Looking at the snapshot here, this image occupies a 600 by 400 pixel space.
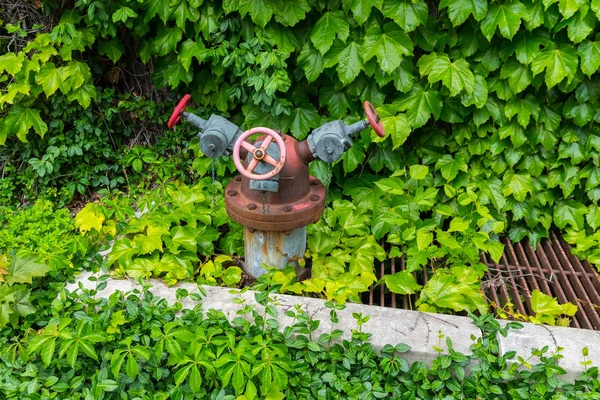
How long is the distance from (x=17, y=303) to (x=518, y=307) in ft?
8.72

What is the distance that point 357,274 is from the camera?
2721 millimetres

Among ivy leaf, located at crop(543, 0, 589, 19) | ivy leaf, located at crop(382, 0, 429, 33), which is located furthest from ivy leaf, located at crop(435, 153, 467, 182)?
ivy leaf, located at crop(543, 0, 589, 19)

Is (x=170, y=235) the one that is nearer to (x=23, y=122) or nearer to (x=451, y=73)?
(x=23, y=122)

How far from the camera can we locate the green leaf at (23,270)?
240 cm

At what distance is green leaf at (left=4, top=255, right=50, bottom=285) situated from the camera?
94.3 inches

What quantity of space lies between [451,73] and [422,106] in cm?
26

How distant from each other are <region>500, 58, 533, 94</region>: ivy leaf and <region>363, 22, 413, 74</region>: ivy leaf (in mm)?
617

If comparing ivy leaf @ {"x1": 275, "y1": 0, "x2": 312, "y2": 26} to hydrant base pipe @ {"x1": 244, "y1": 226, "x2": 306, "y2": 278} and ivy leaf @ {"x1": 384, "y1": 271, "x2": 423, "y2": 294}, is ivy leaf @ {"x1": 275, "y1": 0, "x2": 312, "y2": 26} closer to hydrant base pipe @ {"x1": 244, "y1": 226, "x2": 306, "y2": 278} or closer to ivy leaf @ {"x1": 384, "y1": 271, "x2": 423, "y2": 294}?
hydrant base pipe @ {"x1": 244, "y1": 226, "x2": 306, "y2": 278}

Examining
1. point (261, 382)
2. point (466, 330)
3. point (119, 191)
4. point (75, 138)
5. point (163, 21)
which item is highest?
point (163, 21)

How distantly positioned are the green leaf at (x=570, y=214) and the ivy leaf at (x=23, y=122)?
366cm

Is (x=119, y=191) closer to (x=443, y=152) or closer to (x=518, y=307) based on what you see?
(x=443, y=152)

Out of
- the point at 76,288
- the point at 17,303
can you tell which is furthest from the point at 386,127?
the point at 17,303

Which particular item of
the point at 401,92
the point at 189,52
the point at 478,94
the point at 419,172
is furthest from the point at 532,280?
the point at 189,52

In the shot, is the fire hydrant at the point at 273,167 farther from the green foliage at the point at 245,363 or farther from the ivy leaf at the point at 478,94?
the ivy leaf at the point at 478,94
